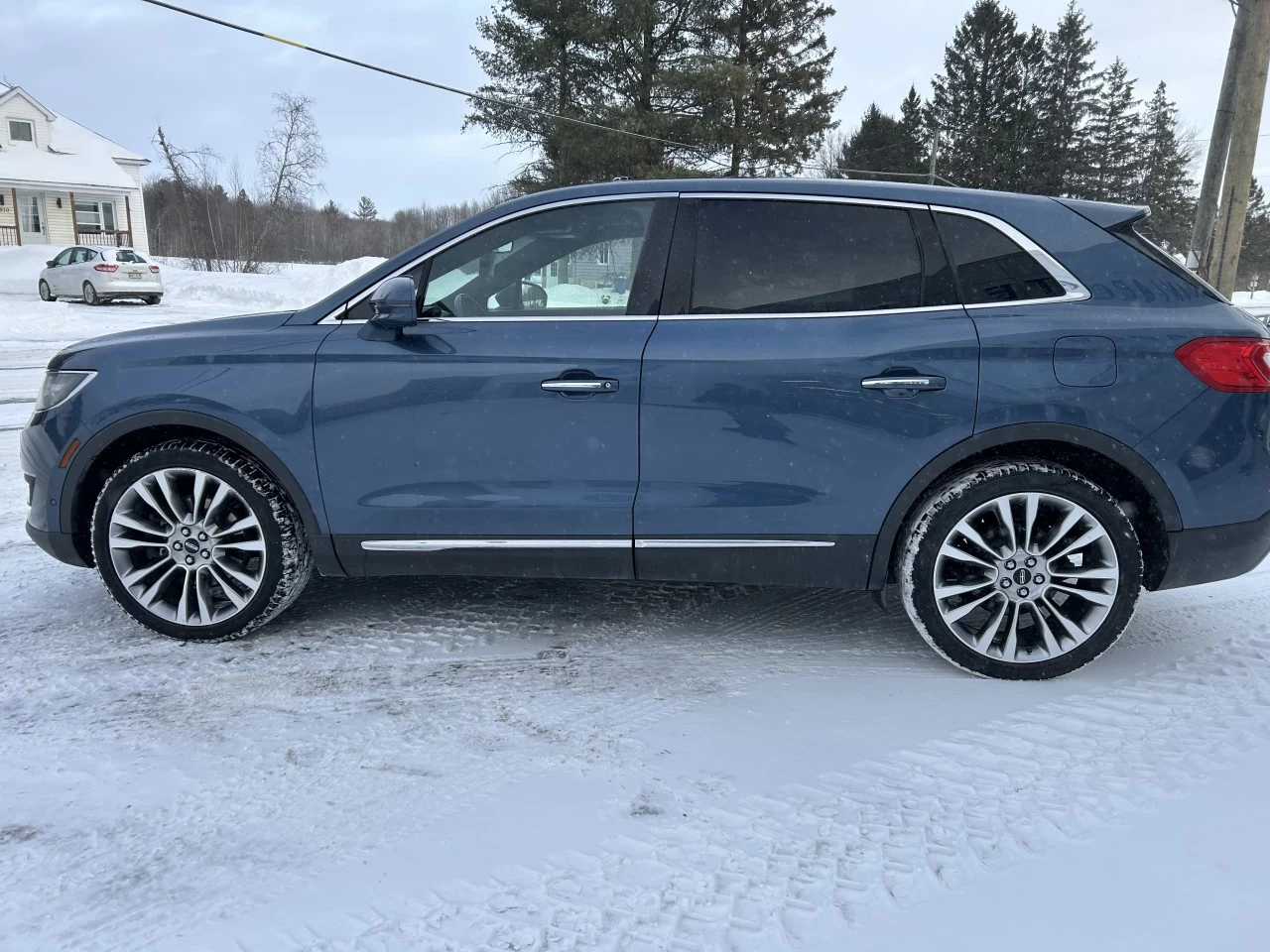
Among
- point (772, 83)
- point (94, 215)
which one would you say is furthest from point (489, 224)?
point (94, 215)

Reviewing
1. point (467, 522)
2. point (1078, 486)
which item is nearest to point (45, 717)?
point (467, 522)

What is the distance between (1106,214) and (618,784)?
269cm

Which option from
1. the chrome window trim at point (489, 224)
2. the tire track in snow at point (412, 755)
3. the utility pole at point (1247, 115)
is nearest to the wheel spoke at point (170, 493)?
the tire track in snow at point (412, 755)

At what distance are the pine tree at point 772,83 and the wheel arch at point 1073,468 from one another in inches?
1171

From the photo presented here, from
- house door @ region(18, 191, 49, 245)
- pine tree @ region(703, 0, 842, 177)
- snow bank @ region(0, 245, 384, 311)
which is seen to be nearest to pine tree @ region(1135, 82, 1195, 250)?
pine tree @ region(703, 0, 842, 177)

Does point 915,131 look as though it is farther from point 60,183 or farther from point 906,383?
point 906,383

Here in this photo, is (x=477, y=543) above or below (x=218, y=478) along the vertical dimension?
below

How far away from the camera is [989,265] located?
3.39 meters

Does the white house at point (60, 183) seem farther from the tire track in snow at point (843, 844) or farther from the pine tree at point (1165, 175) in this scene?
the pine tree at point (1165, 175)

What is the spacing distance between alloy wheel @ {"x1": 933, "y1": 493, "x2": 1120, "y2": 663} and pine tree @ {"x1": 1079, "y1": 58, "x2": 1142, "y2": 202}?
61824 millimetres

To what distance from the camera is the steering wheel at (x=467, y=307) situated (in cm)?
359

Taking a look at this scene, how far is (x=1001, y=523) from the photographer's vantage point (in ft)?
11.0

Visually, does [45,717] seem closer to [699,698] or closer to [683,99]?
[699,698]

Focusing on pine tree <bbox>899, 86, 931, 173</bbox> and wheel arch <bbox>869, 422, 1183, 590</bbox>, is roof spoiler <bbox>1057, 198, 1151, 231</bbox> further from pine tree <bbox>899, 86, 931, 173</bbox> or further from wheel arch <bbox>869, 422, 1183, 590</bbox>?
pine tree <bbox>899, 86, 931, 173</bbox>
